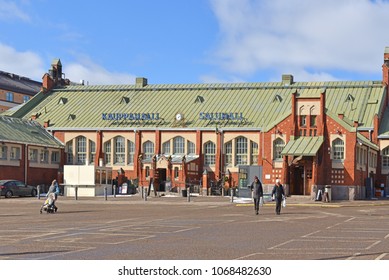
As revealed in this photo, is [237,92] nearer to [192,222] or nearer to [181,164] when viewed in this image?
[181,164]

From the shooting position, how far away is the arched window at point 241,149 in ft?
251

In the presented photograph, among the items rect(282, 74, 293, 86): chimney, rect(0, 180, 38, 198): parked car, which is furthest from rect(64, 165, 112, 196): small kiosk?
rect(282, 74, 293, 86): chimney

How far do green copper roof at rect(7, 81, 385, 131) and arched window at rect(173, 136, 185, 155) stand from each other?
1402 millimetres

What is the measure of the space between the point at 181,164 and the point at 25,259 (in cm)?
5731

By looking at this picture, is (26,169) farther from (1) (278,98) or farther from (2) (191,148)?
(1) (278,98)

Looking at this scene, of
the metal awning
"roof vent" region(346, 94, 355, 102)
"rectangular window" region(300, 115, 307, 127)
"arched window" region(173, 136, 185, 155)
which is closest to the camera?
the metal awning

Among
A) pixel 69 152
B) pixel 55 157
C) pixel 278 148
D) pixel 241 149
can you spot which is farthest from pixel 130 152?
pixel 278 148

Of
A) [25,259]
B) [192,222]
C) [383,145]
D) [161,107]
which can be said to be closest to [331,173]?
[383,145]

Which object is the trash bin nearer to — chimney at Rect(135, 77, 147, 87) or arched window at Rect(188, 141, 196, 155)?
arched window at Rect(188, 141, 196, 155)

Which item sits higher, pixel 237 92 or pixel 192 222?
pixel 237 92

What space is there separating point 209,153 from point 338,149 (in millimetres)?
19134

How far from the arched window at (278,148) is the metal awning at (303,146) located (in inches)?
112

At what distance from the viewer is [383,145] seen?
74.4m

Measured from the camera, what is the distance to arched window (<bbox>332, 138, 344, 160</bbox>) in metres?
61.3
